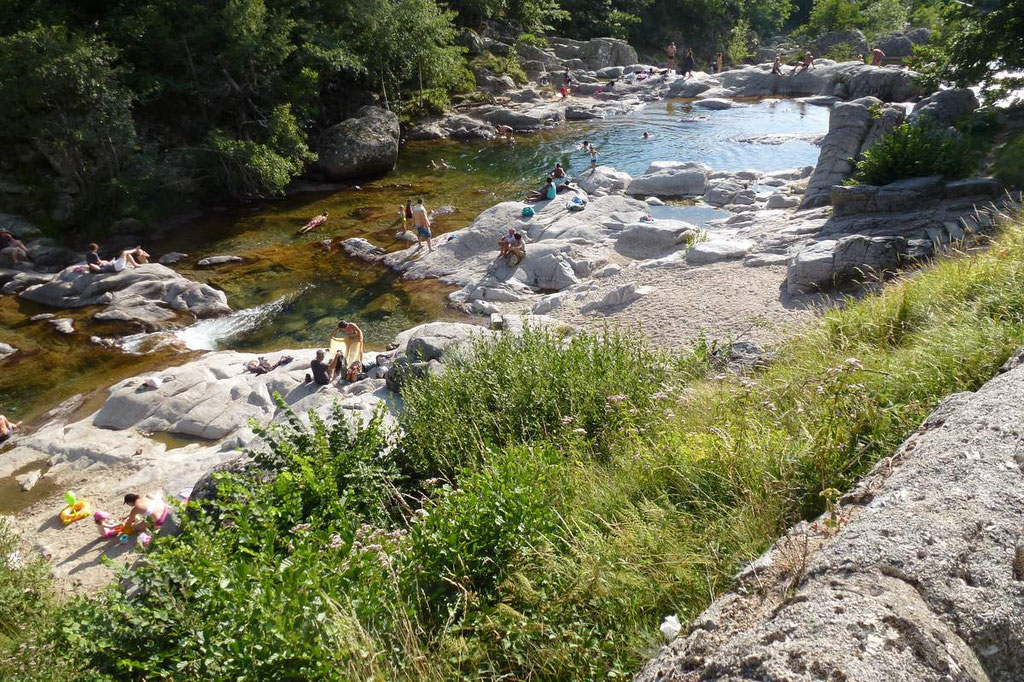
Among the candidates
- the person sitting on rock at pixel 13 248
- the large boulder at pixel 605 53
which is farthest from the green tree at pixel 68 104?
the large boulder at pixel 605 53

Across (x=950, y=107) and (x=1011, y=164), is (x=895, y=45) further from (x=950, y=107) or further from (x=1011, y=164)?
(x=1011, y=164)

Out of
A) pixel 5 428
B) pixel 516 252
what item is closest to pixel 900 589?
pixel 5 428

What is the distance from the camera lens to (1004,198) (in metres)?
13.1

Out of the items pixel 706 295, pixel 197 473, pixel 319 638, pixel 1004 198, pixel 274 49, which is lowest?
pixel 197 473

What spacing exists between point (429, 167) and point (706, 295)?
1888cm

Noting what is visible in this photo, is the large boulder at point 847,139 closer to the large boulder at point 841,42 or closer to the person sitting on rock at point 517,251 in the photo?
the person sitting on rock at point 517,251

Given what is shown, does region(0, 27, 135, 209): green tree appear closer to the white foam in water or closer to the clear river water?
the clear river water

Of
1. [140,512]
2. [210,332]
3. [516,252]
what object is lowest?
[210,332]

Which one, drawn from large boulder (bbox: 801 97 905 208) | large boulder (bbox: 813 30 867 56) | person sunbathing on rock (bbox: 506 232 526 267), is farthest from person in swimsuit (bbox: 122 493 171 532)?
large boulder (bbox: 813 30 867 56)

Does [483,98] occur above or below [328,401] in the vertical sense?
above

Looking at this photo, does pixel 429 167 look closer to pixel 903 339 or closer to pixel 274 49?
pixel 274 49

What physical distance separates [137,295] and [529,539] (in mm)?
17958

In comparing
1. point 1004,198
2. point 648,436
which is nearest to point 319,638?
point 648,436

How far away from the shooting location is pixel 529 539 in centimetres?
415
